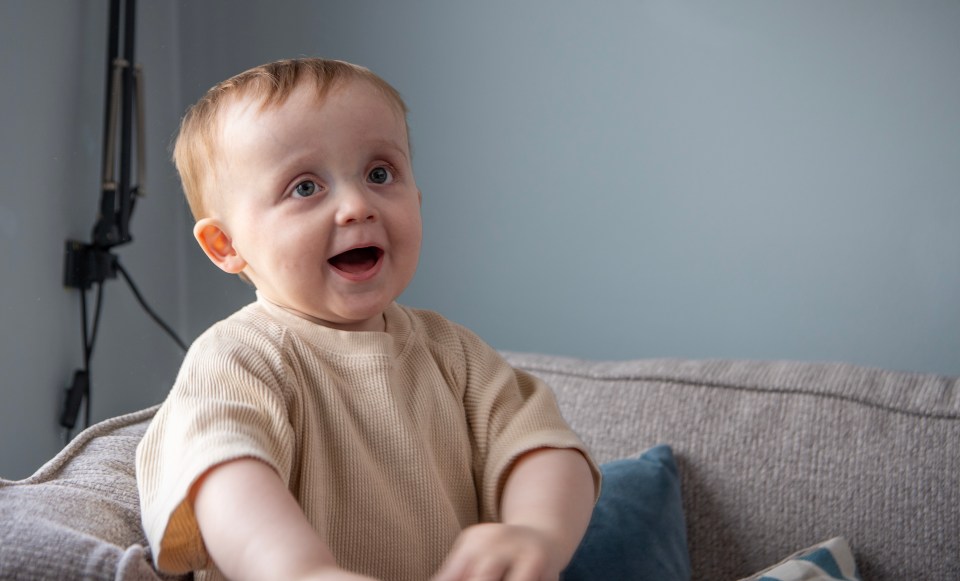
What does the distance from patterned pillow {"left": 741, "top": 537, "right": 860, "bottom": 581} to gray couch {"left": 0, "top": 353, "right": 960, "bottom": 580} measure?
0.06 meters

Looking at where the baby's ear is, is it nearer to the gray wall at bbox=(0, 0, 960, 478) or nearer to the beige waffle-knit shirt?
the beige waffle-knit shirt

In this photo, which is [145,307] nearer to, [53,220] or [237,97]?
[53,220]

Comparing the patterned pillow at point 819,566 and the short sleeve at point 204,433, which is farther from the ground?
the short sleeve at point 204,433

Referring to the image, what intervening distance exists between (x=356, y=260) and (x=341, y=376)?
11 cm

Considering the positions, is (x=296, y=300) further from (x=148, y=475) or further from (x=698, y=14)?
(x=698, y=14)

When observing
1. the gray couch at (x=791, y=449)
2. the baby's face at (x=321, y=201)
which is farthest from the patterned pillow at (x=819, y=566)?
the baby's face at (x=321, y=201)

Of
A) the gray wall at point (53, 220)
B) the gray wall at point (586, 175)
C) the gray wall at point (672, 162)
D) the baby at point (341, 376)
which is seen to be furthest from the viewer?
the gray wall at point (672, 162)

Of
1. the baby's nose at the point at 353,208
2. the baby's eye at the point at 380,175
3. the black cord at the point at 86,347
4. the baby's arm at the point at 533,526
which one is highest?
the baby's eye at the point at 380,175

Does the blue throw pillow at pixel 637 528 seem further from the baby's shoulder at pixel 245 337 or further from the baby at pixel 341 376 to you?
the baby's shoulder at pixel 245 337

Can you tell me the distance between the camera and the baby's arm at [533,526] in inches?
26.2

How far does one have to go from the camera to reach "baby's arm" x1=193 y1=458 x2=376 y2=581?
25.1 inches

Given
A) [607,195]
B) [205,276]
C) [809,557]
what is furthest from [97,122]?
[809,557]

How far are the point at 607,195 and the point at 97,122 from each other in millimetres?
867

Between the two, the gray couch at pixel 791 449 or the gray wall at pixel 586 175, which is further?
the gray wall at pixel 586 175
